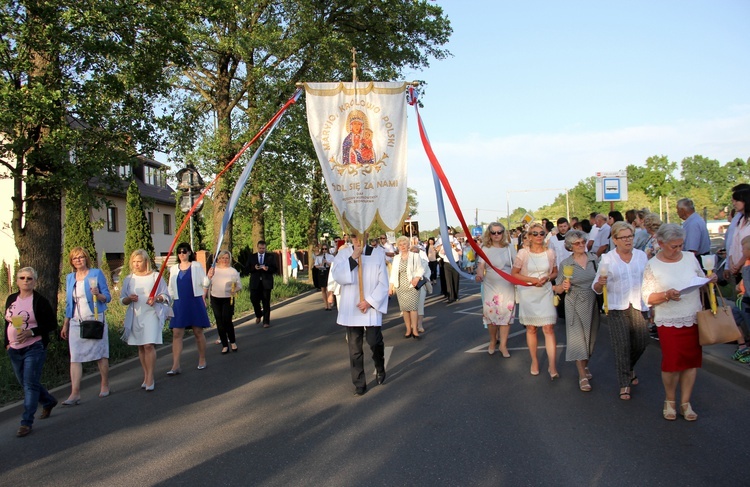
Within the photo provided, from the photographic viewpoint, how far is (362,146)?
7.66m

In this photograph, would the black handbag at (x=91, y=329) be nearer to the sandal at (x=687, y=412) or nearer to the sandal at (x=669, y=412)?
the sandal at (x=669, y=412)

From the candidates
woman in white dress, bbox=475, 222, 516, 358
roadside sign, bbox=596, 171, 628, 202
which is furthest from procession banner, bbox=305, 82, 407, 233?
roadside sign, bbox=596, 171, 628, 202

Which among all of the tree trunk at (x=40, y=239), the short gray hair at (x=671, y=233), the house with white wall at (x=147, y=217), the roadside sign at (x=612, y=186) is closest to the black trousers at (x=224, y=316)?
the tree trunk at (x=40, y=239)

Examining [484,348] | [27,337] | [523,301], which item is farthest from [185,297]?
[523,301]

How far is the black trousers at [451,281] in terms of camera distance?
1653 centimetres

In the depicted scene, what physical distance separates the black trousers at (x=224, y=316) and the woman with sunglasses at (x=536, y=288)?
4876mm

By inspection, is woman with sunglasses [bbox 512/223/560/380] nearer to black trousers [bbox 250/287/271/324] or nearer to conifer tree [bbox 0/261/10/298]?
black trousers [bbox 250/287/271/324]

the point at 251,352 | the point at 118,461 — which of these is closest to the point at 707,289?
the point at 118,461

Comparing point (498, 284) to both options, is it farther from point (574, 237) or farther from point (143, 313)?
point (143, 313)

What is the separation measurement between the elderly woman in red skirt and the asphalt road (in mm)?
294

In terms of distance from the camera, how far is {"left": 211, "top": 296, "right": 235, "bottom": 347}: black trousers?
9.92 meters

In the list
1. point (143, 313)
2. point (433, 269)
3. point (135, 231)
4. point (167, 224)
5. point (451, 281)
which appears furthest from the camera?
point (167, 224)

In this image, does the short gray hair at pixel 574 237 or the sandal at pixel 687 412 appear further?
the short gray hair at pixel 574 237

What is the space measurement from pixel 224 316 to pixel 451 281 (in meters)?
7.98
